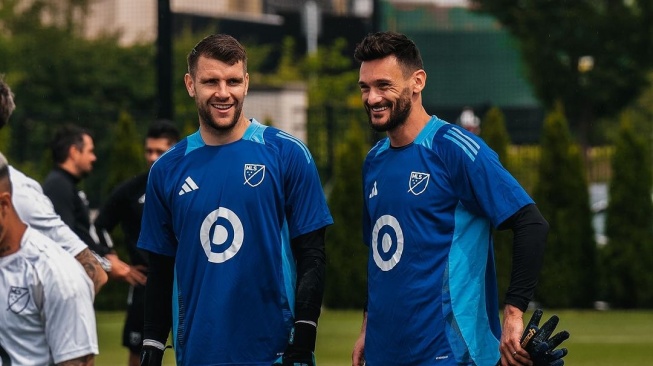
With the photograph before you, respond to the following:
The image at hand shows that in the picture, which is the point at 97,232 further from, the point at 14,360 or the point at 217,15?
the point at 217,15

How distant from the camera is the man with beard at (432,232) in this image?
18.3 feet

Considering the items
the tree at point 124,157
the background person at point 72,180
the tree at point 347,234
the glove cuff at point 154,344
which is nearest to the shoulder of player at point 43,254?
the glove cuff at point 154,344

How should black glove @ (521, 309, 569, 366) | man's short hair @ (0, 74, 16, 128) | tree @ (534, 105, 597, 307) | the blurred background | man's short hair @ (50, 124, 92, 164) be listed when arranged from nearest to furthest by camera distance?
black glove @ (521, 309, 569, 366) < man's short hair @ (0, 74, 16, 128) < man's short hair @ (50, 124, 92, 164) < tree @ (534, 105, 597, 307) < the blurred background

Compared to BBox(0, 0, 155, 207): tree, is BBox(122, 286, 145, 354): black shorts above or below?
below

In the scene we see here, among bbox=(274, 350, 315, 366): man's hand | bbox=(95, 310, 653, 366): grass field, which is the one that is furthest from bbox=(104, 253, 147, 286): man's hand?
bbox=(274, 350, 315, 366): man's hand

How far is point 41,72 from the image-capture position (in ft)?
98.2

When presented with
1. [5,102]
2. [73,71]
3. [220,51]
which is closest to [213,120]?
[220,51]

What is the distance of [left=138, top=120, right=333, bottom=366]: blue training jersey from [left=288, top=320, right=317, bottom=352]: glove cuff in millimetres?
160

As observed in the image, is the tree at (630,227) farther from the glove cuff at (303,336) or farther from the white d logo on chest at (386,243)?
the glove cuff at (303,336)

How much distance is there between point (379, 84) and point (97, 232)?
507cm

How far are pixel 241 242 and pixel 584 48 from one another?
33015 millimetres

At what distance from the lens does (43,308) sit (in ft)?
17.0

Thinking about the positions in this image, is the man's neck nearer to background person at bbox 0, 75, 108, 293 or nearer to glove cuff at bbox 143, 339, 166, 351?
glove cuff at bbox 143, 339, 166, 351

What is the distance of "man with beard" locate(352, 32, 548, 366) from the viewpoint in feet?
18.3
